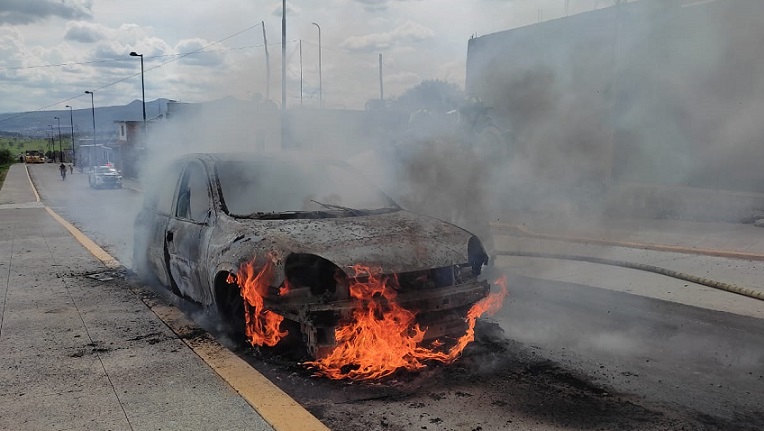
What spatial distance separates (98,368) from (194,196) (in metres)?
1.57

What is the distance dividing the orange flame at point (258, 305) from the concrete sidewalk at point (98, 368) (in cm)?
37

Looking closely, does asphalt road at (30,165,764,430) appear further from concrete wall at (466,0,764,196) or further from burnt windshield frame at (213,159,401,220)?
concrete wall at (466,0,764,196)

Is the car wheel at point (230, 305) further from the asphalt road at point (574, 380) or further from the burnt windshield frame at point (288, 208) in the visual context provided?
the burnt windshield frame at point (288, 208)

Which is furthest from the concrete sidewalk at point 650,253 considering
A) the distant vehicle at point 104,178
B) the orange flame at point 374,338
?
the distant vehicle at point 104,178

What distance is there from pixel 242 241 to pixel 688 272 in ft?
18.3

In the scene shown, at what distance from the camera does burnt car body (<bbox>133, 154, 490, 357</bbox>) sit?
3.39 meters

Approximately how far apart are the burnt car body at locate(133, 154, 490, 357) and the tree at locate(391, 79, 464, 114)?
3.27 m

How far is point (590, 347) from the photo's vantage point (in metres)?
4.20

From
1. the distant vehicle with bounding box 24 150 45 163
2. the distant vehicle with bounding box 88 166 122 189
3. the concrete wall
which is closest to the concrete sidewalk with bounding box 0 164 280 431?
the concrete wall

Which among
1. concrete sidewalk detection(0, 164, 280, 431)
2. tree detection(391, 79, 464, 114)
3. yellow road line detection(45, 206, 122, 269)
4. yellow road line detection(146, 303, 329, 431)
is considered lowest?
yellow road line detection(45, 206, 122, 269)

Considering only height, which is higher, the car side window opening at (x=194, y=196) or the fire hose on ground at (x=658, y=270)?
the car side window opening at (x=194, y=196)

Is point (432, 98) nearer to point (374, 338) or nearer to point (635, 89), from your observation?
point (635, 89)

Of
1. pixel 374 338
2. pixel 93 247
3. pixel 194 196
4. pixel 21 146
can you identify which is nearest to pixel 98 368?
pixel 194 196

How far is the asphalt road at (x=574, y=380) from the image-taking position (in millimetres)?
2975
